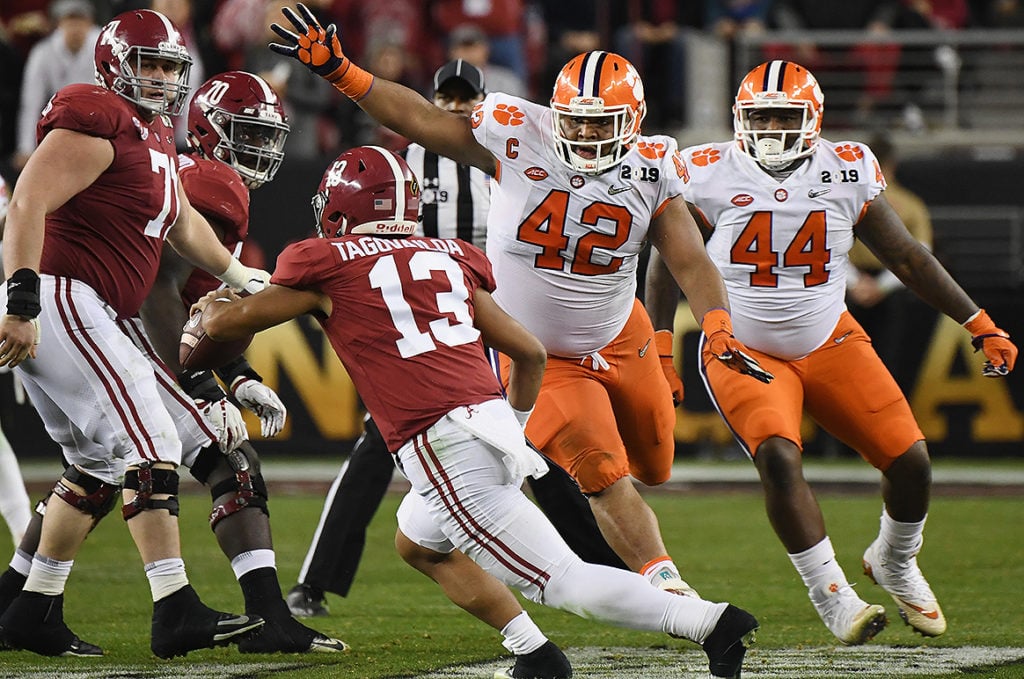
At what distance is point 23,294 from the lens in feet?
14.0

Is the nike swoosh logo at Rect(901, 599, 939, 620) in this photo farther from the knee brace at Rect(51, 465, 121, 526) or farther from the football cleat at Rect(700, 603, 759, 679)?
the knee brace at Rect(51, 465, 121, 526)

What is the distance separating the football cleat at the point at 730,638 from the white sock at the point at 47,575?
2.04 metres

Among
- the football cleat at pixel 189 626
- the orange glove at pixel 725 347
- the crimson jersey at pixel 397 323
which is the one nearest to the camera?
the crimson jersey at pixel 397 323

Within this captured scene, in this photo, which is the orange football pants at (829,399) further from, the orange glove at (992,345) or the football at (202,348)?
the football at (202,348)

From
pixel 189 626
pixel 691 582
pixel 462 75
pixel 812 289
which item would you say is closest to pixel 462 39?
pixel 462 75

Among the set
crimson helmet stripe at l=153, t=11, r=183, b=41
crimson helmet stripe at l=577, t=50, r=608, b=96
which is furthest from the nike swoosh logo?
crimson helmet stripe at l=153, t=11, r=183, b=41

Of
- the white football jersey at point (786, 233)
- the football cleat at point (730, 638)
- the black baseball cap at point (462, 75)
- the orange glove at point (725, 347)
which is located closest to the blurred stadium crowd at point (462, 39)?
the black baseball cap at point (462, 75)

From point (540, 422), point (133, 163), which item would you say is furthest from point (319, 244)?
point (540, 422)

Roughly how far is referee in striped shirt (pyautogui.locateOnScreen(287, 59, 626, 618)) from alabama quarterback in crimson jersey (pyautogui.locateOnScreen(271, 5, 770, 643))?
564 mm

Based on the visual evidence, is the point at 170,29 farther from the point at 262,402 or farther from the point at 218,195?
the point at 262,402

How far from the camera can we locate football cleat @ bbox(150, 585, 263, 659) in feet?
14.8

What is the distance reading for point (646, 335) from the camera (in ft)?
17.6

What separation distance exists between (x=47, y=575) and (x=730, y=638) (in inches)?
84.5

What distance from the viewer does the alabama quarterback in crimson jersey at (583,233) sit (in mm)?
4902
